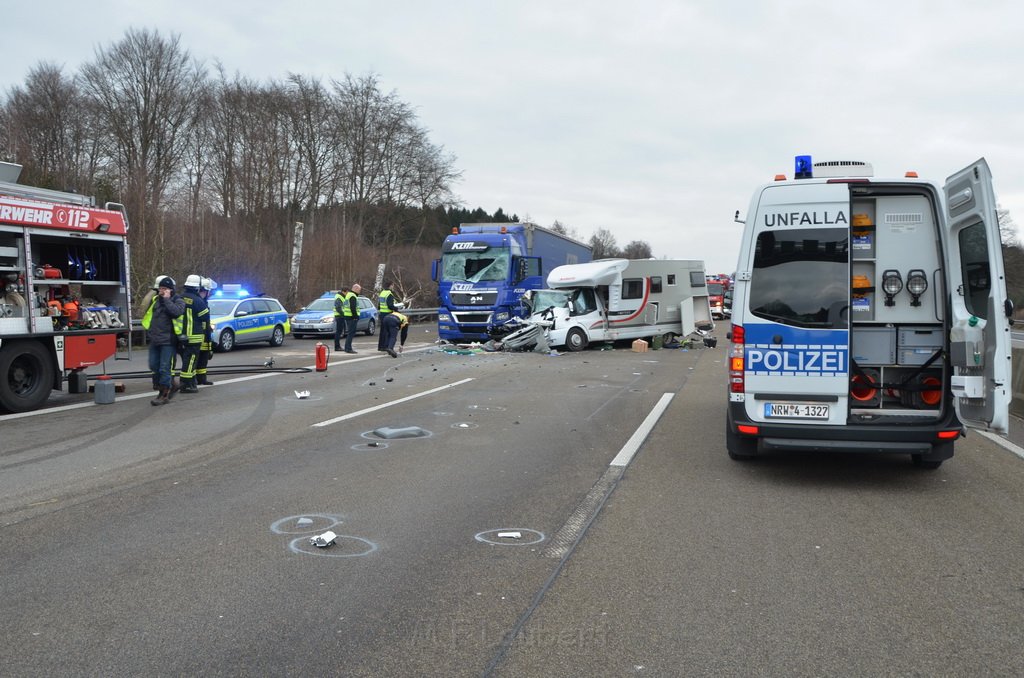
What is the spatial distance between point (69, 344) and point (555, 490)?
8.38 metres

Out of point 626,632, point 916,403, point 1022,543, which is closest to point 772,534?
point 1022,543

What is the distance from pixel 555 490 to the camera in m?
6.59

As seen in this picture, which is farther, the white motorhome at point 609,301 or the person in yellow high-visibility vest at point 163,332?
the white motorhome at point 609,301

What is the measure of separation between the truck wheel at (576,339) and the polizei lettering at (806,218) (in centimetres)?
1567

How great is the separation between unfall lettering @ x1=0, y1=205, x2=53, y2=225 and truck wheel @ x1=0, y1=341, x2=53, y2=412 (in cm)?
164

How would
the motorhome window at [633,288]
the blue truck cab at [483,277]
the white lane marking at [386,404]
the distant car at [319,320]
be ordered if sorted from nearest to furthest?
the white lane marking at [386,404], the motorhome window at [633,288], the blue truck cab at [483,277], the distant car at [319,320]

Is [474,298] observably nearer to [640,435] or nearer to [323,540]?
[640,435]

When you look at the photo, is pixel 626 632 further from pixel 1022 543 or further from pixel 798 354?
pixel 798 354

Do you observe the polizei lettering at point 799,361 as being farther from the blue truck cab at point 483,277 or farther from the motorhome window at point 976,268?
the blue truck cab at point 483,277

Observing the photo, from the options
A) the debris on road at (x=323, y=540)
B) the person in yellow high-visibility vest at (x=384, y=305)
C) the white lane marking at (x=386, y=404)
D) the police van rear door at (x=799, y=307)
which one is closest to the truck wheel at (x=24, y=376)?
the white lane marking at (x=386, y=404)

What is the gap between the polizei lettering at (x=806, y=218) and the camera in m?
6.82

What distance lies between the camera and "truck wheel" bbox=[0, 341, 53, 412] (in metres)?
10.5

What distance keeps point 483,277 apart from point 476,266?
50 centimetres

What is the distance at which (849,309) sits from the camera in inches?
267
